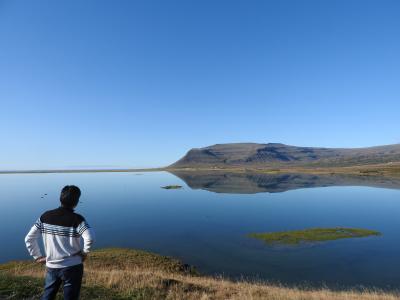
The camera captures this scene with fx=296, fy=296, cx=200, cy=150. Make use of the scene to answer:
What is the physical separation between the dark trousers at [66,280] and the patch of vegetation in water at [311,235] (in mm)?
33503

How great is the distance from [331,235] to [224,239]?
14.8 meters

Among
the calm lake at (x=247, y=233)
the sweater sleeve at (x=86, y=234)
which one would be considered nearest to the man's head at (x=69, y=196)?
the sweater sleeve at (x=86, y=234)

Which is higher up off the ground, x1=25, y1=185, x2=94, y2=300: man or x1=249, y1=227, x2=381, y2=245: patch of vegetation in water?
x1=25, y1=185, x2=94, y2=300: man

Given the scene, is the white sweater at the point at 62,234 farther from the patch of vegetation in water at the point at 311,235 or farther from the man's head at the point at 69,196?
the patch of vegetation in water at the point at 311,235

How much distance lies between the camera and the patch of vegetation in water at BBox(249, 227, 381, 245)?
3812 cm

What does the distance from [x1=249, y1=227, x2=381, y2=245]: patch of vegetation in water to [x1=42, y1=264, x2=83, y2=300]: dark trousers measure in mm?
33503

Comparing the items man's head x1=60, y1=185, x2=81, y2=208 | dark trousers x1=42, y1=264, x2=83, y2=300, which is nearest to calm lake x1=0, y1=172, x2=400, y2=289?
dark trousers x1=42, y1=264, x2=83, y2=300

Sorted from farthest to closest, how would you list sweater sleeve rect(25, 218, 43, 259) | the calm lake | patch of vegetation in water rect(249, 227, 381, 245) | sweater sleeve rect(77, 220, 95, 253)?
patch of vegetation in water rect(249, 227, 381, 245) → the calm lake → sweater sleeve rect(25, 218, 43, 259) → sweater sleeve rect(77, 220, 95, 253)

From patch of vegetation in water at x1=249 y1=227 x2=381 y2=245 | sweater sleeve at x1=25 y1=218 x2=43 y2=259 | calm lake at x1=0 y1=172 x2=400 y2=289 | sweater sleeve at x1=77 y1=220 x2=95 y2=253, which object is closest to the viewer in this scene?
sweater sleeve at x1=77 y1=220 x2=95 y2=253

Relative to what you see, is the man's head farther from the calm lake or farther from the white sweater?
the calm lake

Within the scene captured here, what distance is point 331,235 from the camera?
4041cm

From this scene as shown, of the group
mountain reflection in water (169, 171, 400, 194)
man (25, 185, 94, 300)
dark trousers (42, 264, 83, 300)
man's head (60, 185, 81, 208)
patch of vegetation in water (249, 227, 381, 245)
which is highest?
man's head (60, 185, 81, 208)

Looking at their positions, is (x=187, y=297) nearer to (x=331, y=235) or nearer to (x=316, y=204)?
(x=331, y=235)

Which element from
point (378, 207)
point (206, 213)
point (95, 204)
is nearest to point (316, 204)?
point (378, 207)
